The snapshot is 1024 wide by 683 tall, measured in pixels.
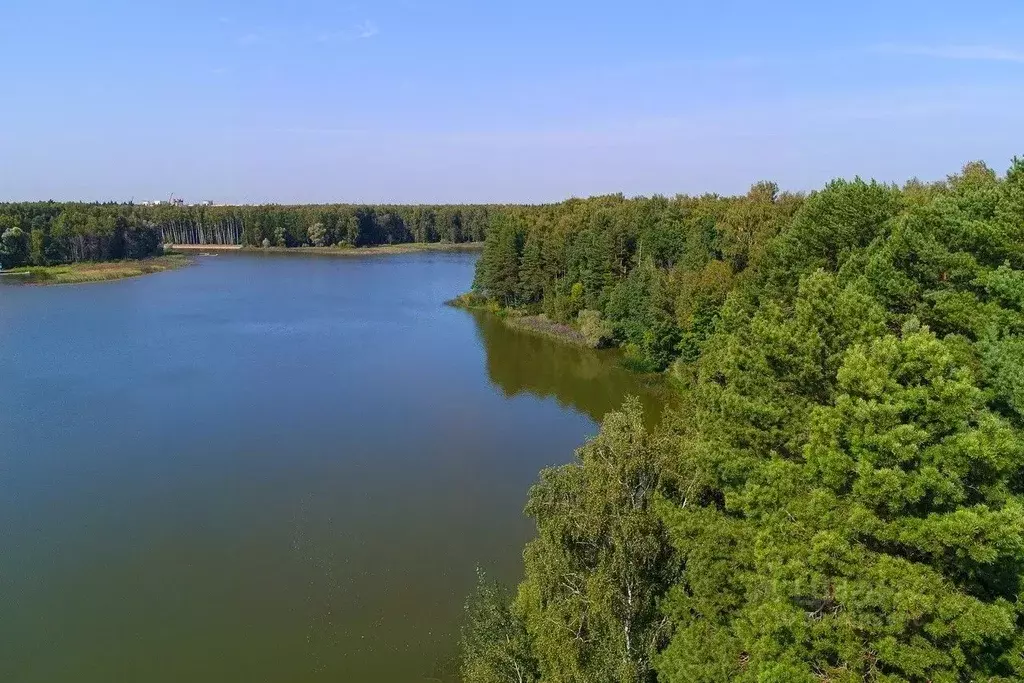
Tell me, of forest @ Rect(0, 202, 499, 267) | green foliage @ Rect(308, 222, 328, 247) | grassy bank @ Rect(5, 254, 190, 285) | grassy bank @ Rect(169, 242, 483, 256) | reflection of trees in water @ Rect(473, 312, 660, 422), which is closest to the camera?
reflection of trees in water @ Rect(473, 312, 660, 422)

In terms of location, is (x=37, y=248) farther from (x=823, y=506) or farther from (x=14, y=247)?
(x=823, y=506)

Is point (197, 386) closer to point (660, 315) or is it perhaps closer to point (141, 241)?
point (660, 315)

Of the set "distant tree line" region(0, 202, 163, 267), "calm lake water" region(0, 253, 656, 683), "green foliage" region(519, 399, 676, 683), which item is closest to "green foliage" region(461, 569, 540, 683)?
"green foliage" region(519, 399, 676, 683)

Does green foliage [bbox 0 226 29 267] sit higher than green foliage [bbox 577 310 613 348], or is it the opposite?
green foliage [bbox 0 226 29 267]

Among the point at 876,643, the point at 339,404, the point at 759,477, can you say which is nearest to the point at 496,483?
the point at 339,404

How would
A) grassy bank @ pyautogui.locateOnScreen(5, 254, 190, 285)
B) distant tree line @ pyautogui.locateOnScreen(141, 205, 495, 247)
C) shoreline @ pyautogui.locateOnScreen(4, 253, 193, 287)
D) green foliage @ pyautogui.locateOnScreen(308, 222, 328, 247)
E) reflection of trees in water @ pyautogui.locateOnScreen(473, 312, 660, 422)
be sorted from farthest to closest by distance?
distant tree line @ pyautogui.locateOnScreen(141, 205, 495, 247) < green foliage @ pyautogui.locateOnScreen(308, 222, 328, 247) < grassy bank @ pyautogui.locateOnScreen(5, 254, 190, 285) < shoreline @ pyautogui.locateOnScreen(4, 253, 193, 287) < reflection of trees in water @ pyautogui.locateOnScreen(473, 312, 660, 422)

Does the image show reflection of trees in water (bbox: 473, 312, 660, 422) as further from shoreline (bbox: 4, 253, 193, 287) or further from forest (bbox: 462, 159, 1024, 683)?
shoreline (bbox: 4, 253, 193, 287)

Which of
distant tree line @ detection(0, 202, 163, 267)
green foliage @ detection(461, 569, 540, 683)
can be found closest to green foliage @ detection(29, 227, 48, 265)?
distant tree line @ detection(0, 202, 163, 267)

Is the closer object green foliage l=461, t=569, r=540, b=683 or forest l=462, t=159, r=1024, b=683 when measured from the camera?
forest l=462, t=159, r=1024, b=683

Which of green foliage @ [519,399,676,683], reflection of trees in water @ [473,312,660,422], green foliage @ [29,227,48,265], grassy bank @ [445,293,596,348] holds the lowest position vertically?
reflection of trees in water @ [473,312,660,422]
